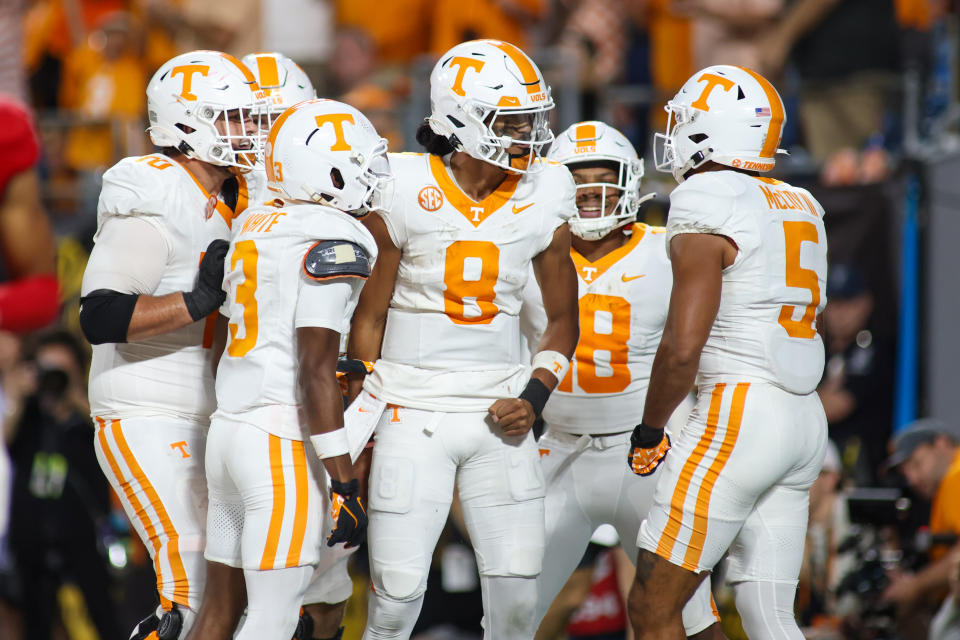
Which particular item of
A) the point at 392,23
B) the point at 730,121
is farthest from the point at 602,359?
the point at 392,23

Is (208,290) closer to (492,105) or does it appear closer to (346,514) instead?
(346,514)

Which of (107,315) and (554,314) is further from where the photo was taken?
(554,314)

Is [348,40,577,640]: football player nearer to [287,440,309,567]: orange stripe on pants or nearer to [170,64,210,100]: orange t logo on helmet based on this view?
[287,440,309,567]: orange stripe on pants

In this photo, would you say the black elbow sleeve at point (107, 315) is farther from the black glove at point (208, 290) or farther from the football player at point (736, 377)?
the football player at point (736, 377)

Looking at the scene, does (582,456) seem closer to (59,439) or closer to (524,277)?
(524,277)

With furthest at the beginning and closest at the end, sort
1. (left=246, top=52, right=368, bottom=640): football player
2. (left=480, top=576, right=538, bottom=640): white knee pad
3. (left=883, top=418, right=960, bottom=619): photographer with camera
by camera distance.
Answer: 1. (left=883, top=418, right=960, bottom=619): photographer with camera
2. (left=246, top=52, right=368, bottom=640): football player
3. (left=480, top=576, right=538, bottom=640): white knee pad

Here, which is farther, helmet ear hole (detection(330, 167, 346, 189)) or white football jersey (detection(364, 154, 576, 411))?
white football jersey (detection(364, 154, 576, 411))

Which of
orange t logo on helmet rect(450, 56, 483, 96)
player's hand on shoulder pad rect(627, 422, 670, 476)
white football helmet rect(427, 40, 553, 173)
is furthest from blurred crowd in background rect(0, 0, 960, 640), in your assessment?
orange t logo on helmet rect(450, 56, 483, 96)

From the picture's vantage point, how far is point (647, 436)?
4.18 m

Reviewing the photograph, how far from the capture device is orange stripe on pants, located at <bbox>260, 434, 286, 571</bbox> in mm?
3809

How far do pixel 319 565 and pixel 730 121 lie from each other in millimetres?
2008

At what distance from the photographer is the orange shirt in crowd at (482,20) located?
8.96 meters

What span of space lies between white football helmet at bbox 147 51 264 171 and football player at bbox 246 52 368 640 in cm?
11

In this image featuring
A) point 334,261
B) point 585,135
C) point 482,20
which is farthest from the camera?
point 482,20
